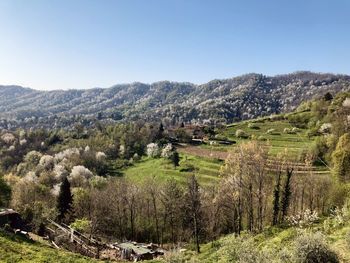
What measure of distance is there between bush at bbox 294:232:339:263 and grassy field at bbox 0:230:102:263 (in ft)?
79.3

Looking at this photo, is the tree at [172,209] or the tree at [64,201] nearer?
the tree at [172,209]

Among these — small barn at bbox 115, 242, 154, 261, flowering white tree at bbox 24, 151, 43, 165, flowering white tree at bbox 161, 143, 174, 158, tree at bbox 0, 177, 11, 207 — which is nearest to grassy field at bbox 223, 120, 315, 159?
flowering white tree at bbox 161, 143, 174, 158

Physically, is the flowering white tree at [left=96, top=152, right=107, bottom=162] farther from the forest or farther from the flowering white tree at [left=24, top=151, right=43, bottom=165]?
the flowering white tree at [left=24, top=151, right=43, bottom=165]

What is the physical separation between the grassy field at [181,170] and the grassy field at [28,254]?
57811 millimetres

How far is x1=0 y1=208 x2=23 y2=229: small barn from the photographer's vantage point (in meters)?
55.8

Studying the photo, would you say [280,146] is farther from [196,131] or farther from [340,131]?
[196,131]

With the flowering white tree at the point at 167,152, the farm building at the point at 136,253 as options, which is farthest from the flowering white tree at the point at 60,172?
the farm building at the point at 136,253

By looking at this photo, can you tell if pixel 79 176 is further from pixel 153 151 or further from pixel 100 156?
pixel 153 151

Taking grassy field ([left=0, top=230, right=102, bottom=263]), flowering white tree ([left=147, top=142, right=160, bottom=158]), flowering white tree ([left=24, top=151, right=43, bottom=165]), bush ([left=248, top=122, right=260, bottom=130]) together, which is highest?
bush ([left=248, top=122, right=260, bottom=130])

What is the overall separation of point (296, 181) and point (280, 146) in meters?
45.6

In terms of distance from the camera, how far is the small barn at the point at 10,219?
55.8 meters

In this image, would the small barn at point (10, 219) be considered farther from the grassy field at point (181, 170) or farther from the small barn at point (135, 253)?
the grassy field at point (181, 170)

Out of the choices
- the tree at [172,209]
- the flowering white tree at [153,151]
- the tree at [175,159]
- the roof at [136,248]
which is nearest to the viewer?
the roof at [136,248]

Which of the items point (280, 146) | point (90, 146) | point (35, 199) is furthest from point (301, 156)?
point (90, 146)
